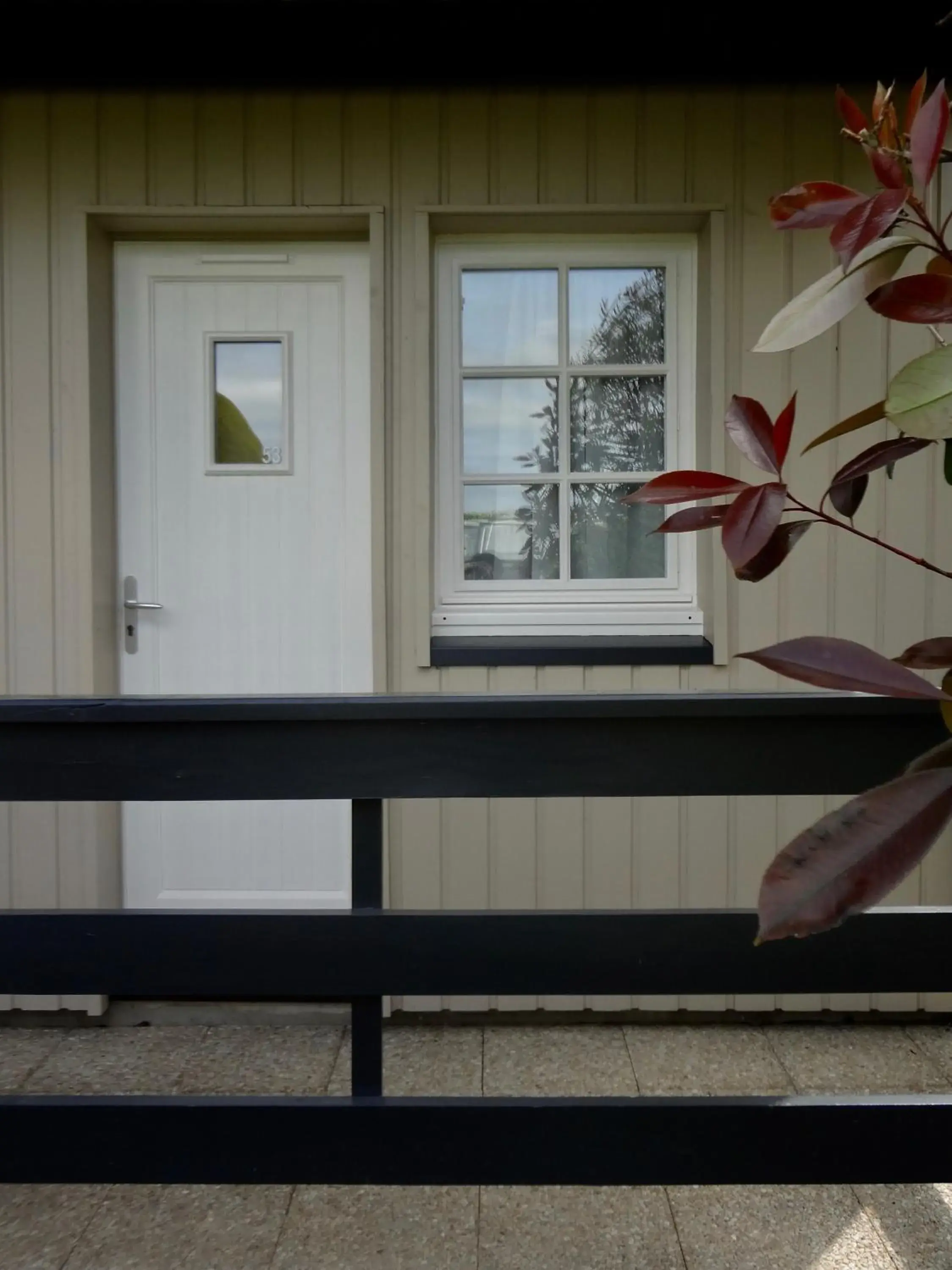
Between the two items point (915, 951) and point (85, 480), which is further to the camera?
point (85, 480)

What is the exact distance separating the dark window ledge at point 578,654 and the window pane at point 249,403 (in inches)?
33.2

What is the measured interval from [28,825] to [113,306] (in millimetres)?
1653

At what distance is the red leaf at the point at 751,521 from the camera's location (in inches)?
33.7

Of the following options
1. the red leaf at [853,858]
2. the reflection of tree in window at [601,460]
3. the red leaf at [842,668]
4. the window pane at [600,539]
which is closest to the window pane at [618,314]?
the reflection of tree in window at [601,460]

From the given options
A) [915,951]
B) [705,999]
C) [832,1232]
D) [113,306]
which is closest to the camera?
[915,951]

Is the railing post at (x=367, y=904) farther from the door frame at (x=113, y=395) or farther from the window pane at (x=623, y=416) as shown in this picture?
the window pane at (x=623, y=416)

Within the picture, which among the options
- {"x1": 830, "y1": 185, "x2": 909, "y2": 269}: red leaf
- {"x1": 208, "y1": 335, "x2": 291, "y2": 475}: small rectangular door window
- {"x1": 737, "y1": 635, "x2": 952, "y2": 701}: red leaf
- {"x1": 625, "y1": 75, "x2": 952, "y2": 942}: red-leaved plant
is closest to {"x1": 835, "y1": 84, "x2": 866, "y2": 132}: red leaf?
{"x1": 625, "y1": 75, "x2": 952, "y2": 942}: red-leaved plant

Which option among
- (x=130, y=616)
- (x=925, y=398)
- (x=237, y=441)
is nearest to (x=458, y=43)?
(x=237, y=441)

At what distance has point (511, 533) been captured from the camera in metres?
2.92

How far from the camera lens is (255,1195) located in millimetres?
2016

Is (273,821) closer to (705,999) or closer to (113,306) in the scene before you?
(705,999)

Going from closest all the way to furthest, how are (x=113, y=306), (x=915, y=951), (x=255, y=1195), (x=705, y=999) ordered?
(x=915, y=951)
(x=255, y=1195)
(x=705, y=999)
(x=113, y=306)

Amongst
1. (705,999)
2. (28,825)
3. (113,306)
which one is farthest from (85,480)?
(705,999)

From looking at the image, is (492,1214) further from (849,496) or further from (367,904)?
(849,496)
